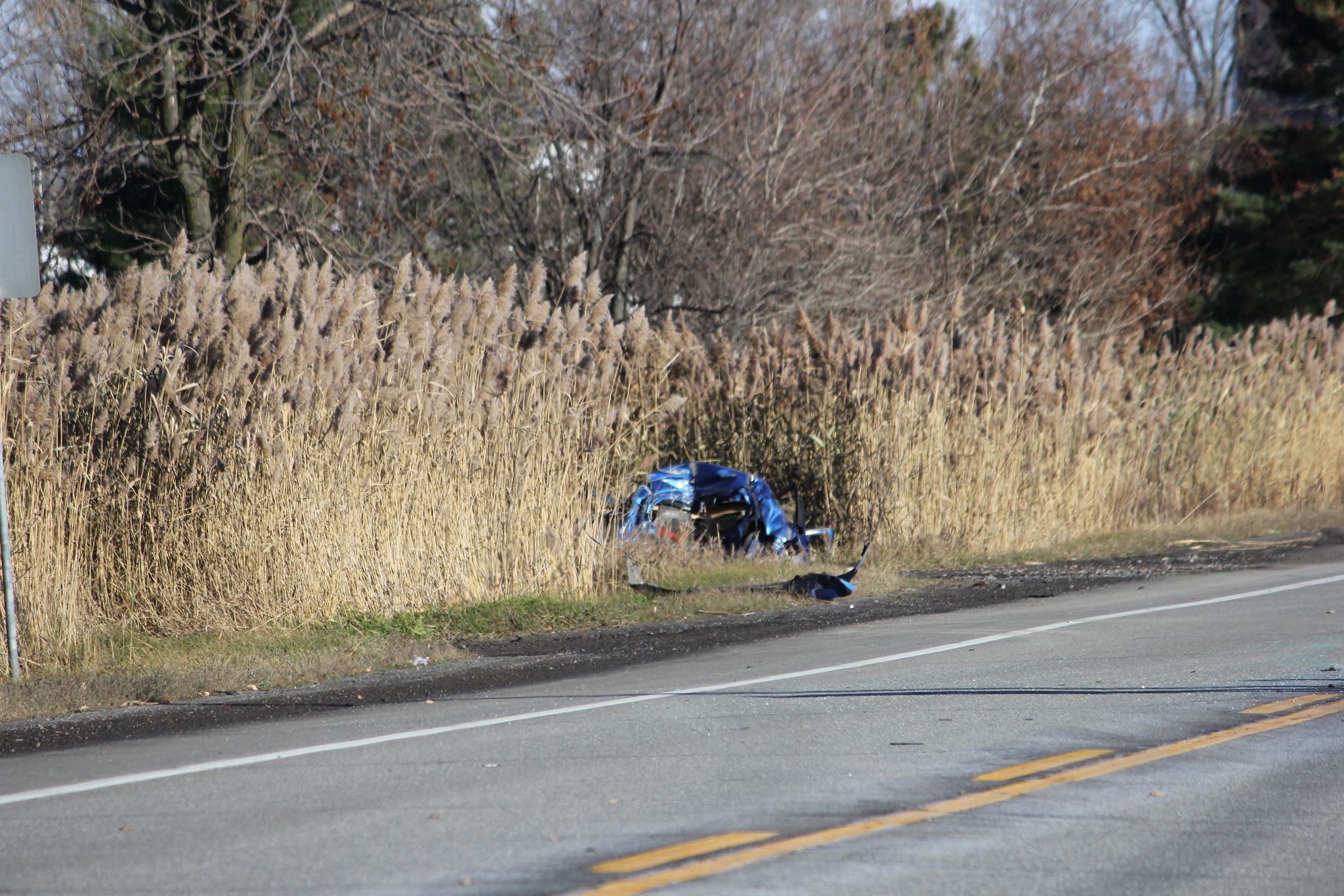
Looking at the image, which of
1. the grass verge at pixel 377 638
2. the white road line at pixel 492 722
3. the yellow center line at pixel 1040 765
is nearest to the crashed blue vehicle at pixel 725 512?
the grass verge at pixel 377 638

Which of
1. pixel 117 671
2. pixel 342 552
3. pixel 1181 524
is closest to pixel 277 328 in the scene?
pixel 342 552

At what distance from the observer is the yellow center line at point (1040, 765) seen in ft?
19.7

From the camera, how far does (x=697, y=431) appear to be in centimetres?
1673

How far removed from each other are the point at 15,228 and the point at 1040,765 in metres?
6.89

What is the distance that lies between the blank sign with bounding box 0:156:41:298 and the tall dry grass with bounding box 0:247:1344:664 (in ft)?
5.09

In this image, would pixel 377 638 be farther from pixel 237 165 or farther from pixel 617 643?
pixel 237 165

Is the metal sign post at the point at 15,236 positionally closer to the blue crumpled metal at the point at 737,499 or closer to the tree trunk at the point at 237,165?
the blue crumpled metal at the point at 737,499

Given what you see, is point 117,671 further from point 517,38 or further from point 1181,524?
point 1181,524

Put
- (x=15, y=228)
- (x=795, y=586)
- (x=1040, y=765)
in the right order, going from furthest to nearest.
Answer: (x=795, y=586)
(x=15, y=228)
(x=1040, y=765)

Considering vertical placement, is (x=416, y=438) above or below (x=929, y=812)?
above

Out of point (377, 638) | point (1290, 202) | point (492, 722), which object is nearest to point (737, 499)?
point (377, 638)

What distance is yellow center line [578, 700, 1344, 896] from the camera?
465cm

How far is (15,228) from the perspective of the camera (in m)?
9.07

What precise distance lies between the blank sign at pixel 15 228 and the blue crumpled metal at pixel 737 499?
6913mm
